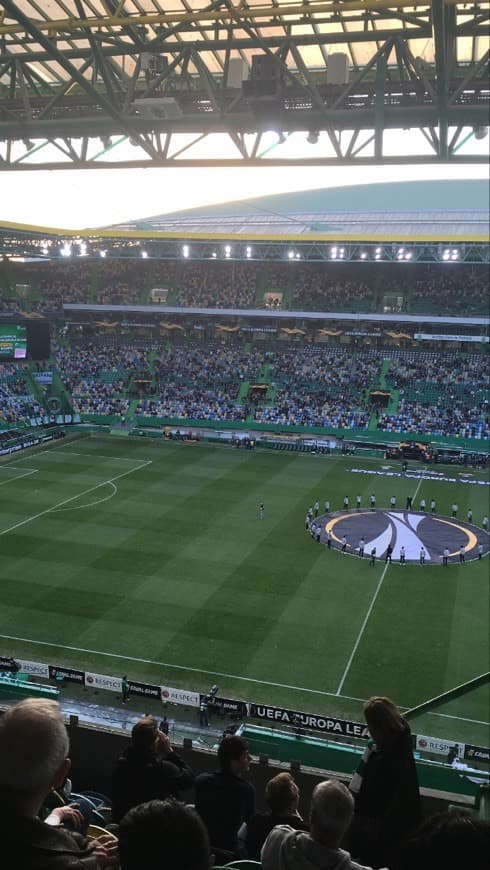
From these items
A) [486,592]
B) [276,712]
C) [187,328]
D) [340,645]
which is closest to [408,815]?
[276,712]

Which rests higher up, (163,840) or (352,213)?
(352,213)

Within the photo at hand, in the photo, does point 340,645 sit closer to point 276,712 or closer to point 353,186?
point 276,712

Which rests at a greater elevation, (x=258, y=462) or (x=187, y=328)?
(x=187, y=328)

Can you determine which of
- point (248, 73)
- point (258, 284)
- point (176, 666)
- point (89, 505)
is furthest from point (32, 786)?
point (258, 284)

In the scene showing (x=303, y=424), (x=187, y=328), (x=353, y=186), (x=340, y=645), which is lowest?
(x=340, y=645)

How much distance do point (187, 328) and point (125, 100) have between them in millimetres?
54920

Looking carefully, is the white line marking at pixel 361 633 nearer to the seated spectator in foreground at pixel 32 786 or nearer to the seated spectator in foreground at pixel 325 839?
the seated spectator in foreground at pixel 325 839

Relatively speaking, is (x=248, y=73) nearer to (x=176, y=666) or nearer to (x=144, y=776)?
(x=144, y=776)

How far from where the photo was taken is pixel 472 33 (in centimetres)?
809

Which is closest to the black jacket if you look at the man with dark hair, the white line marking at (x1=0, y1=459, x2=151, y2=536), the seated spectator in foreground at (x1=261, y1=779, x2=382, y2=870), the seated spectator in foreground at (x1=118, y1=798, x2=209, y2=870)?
the man with dark hair

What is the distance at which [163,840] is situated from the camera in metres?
2.72

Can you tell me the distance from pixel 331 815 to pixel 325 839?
127mm

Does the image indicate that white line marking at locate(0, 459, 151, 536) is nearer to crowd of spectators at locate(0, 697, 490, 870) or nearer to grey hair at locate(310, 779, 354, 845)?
crowd of spectators at locate(0, 697, 490, 870)

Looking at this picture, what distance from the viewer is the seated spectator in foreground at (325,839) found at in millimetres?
3385
